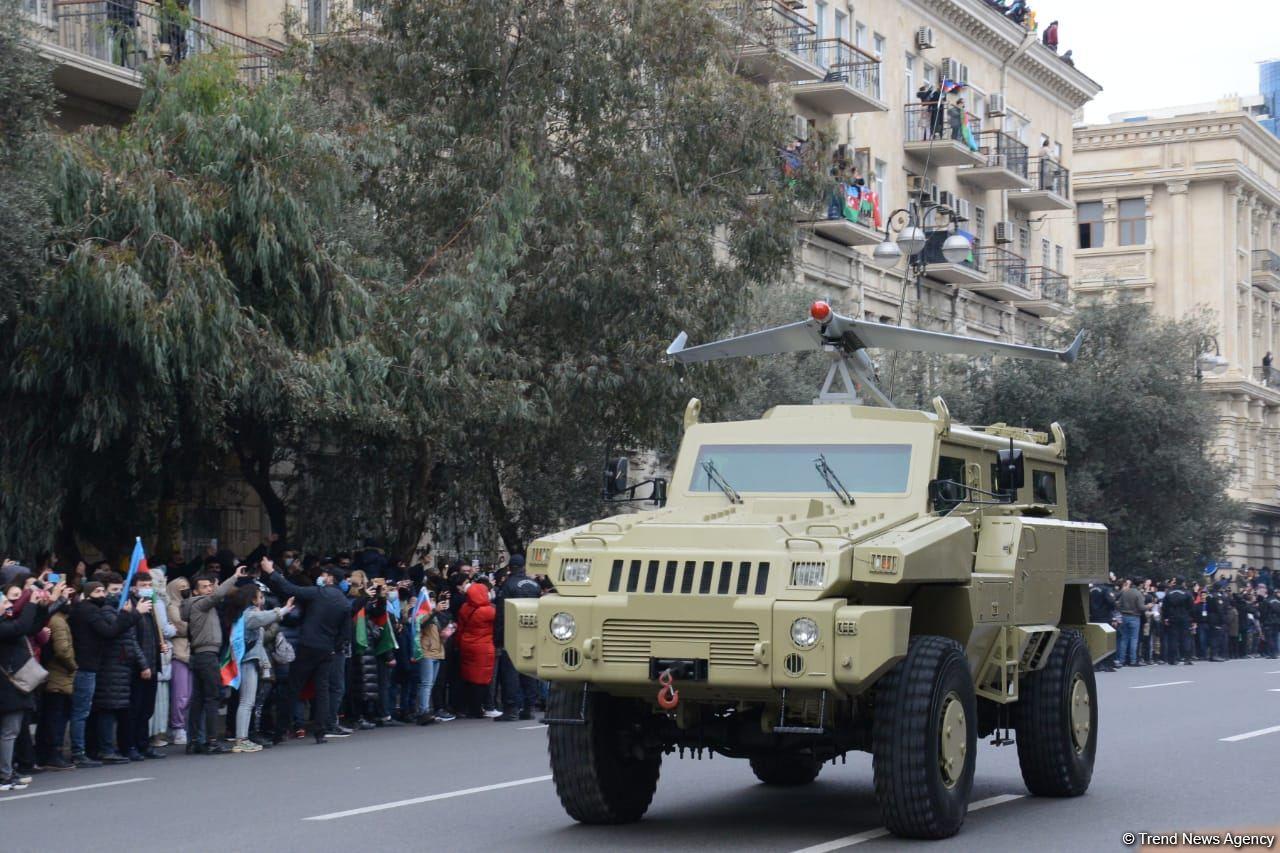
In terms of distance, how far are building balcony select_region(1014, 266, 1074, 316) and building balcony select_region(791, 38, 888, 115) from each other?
10.5 m

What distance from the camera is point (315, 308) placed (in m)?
20.1

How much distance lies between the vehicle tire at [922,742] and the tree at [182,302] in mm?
9076

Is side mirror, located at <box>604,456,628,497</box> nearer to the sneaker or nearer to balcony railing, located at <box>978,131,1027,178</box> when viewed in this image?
the sneaker

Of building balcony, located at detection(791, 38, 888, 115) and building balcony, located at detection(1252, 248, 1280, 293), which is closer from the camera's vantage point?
building balcony, located at detection(791, 38, 888, 115)

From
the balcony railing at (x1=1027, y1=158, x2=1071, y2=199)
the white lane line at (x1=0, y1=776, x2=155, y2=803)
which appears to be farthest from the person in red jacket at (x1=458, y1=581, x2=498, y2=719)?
the balcony railing at (x1=1027, y1=158, x2=1071, y2=199)

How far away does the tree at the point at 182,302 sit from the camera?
1806cm

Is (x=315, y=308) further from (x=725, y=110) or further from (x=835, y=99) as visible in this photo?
(x=835, y=99)

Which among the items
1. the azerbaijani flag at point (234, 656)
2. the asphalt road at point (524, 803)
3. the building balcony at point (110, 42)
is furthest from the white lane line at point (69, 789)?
the building balcony at point (110, 42)

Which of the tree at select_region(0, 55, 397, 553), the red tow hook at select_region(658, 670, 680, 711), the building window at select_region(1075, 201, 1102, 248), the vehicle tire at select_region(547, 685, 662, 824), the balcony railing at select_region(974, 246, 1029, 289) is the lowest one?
the vehicle tire at select_region(547, 685, 662, 824)

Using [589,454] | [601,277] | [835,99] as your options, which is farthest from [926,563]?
[835,99]

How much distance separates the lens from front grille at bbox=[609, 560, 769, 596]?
1098 centimetres

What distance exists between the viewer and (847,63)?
40781mm

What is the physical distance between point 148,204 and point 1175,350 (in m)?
28.5

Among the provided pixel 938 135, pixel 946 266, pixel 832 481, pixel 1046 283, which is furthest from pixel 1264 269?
pixel 832 481
